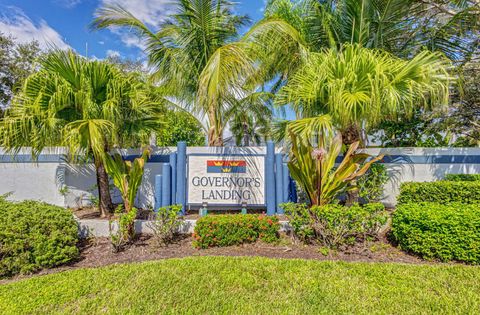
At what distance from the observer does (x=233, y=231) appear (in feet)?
14.6

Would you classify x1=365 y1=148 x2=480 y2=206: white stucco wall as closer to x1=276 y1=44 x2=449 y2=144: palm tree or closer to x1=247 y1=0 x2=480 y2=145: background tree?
x1=247 y1=0 x2=480 y2=145: background tree

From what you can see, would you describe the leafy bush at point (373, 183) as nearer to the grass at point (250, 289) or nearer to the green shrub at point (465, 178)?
the green shrub at point (465, 178)

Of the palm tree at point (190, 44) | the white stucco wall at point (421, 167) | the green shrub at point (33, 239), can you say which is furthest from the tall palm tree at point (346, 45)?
the green shrub at point (33, 239)

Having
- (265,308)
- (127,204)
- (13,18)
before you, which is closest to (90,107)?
(127,204)

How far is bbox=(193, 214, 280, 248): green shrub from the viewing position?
4.41m

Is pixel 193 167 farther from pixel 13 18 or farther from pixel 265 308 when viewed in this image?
pixel 13 18

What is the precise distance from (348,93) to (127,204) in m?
4.77

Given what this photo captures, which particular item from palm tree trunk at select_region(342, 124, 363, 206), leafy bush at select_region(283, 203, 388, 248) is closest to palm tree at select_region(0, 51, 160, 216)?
leafy bush at select_region(283, 203, 388, 248)

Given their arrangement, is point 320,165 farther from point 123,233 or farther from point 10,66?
point 10,66

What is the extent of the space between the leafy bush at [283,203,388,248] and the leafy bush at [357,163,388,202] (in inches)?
62.2

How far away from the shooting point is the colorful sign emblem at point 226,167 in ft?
19.7

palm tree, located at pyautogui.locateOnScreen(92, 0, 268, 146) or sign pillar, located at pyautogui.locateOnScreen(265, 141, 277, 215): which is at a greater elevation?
palm tree, located at pyautogui.locateOnScreen(92, 0, 268, 146)

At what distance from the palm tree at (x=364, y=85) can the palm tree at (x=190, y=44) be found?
61.2 inches

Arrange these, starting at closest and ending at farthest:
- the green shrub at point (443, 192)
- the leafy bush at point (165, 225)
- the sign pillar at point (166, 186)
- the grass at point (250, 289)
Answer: the grass at point (250, 289) < the leafy bush at point (165, 225) < the green shrub at point (443, 192) < the sign pillar at point (166, 186)
